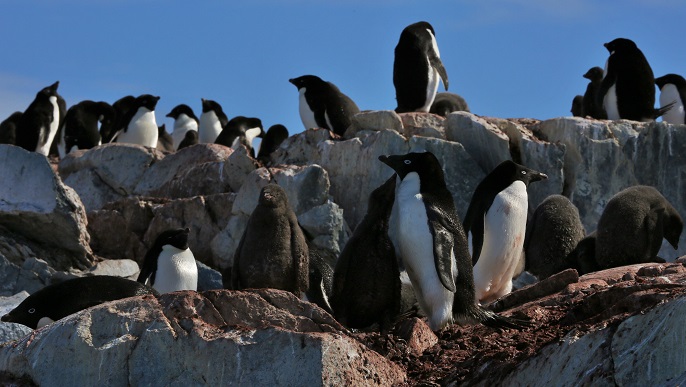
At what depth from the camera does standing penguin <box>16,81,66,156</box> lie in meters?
21.1

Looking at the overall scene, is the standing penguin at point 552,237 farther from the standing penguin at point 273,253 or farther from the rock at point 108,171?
the rock at point 108,171

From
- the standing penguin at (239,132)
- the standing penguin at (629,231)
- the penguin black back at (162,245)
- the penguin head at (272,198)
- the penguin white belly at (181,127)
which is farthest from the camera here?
the penguin white belly at (181,127)

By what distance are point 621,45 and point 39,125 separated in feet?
33.5

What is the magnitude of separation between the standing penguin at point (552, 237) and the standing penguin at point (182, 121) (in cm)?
1578

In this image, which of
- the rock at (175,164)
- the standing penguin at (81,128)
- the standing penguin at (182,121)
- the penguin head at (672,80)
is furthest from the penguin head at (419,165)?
the standing penguin at (182,121)

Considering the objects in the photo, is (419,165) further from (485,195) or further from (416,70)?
(416,70)

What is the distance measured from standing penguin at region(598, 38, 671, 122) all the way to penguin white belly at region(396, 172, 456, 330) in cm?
919

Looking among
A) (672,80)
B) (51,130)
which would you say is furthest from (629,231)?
(51,130)

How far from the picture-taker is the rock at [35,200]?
1293cm

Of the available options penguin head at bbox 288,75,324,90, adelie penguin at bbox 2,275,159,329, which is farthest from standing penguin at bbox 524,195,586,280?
penguin head at bbox 288,75,324,90

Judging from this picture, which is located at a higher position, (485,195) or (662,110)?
(662,110)

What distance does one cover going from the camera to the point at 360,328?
8617 millimetres

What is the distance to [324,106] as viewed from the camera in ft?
56.1

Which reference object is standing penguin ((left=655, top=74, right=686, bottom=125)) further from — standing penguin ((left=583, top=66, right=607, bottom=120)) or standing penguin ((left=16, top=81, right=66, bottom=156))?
standing penguin ((left=16, top=81, right=66, bottom=156))
